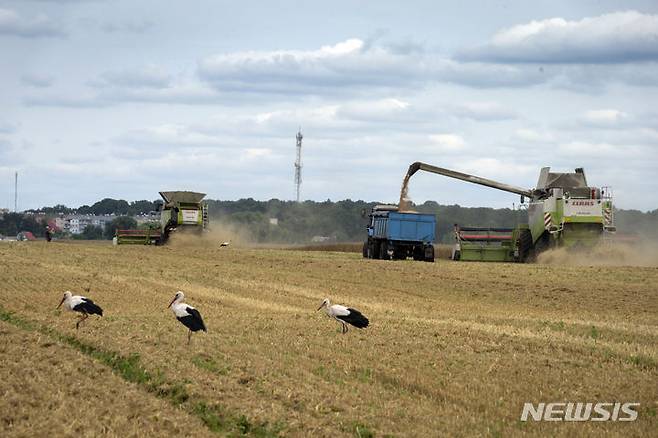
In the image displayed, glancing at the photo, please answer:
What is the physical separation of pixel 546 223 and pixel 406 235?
6.98m

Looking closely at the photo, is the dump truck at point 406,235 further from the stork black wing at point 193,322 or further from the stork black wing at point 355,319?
the stork black wing at point 193,322

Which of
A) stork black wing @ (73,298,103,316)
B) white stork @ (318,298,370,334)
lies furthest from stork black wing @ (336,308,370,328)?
stork black wing @ (73,298,103,316)

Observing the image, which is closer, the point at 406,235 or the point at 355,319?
the point at 355,319

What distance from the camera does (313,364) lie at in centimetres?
1650

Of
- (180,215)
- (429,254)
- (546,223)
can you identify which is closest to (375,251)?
(429,254)

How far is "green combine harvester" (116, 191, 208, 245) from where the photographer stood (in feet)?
223

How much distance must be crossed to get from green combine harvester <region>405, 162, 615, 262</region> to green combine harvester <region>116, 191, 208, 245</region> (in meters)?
18.8

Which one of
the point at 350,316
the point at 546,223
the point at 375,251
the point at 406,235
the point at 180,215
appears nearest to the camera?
the point at 350,316

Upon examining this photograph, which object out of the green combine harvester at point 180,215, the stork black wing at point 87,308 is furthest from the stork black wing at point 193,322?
the green combine harvester at point 180,215

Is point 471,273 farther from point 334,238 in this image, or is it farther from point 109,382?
point 334,238

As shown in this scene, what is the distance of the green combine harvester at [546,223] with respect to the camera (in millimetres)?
46625

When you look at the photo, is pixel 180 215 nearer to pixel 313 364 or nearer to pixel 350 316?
pixel 350 316

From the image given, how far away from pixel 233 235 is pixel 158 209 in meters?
11.2

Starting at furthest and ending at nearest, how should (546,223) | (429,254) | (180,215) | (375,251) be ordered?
1. (180,215)
2. (375,251)
3. (429,254)
4. (546,223)
